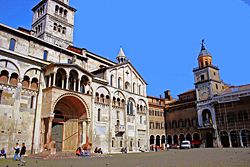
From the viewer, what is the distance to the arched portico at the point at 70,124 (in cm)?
2886

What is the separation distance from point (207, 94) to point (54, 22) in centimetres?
3622

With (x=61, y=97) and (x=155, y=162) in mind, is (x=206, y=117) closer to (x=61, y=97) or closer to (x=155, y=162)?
(x=61, y=97)

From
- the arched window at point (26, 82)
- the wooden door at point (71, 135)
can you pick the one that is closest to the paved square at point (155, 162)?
the arched window at point (26, 82)

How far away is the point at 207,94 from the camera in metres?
49.3

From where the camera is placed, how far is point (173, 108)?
54.3 m

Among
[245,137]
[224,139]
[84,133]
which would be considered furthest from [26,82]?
[245,137]

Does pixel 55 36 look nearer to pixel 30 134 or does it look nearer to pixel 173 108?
pixel 30 134

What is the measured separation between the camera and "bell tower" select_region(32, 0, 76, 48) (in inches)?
1699

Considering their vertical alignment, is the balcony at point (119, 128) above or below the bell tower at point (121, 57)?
below

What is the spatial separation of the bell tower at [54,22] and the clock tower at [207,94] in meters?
30.6

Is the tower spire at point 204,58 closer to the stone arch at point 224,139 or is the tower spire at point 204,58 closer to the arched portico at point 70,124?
the stone arch at point 224,139

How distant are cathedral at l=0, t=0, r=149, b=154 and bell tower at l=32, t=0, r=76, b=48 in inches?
8.5

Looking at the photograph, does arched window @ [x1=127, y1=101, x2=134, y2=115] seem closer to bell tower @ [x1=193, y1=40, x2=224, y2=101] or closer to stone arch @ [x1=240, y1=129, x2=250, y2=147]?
bell tower @ [x1=193, y1=40, x2=224, y2=101]

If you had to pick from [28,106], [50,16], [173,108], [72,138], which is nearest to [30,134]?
[28,106]
